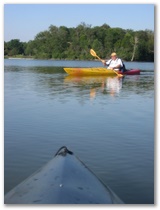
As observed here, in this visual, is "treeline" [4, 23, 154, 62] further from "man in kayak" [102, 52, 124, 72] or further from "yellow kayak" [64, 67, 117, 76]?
"yellow kayak" [64, 67, 117, 76]

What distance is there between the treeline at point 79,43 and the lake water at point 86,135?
19 cm

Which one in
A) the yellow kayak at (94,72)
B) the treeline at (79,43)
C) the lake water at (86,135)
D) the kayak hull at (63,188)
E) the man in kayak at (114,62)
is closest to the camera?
the kayak hull at (63,188)

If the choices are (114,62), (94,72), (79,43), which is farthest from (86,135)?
(94,72)

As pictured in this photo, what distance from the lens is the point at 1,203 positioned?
2.20 m

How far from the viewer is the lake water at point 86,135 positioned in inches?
114

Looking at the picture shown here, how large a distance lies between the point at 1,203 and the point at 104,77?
820 cm

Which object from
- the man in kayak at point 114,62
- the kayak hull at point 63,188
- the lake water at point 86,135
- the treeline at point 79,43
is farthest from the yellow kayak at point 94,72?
the kayak hull at point 63,188

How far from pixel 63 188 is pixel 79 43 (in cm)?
202

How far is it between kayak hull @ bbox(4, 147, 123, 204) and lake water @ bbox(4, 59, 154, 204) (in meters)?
0.29

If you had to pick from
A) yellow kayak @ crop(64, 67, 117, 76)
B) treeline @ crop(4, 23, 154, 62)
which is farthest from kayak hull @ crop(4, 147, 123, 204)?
yellow kayak @ crop(64, 67, 117, 76)

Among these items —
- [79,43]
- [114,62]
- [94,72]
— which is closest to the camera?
[79,43]

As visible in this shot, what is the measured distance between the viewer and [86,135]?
3924mm

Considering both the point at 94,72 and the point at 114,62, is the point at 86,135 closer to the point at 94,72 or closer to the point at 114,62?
the point at 114,62

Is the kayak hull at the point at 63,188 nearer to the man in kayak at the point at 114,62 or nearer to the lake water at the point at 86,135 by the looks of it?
the lake water at the point at 86,135
